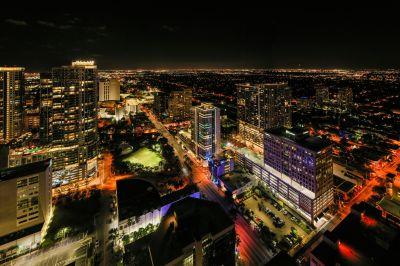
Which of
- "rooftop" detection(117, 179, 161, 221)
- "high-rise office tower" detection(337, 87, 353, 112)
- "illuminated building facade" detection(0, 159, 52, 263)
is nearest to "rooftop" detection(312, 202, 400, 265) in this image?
"rooftop" detection(117, 179, 161, 221)

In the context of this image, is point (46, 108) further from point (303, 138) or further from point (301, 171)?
point (301, 171)

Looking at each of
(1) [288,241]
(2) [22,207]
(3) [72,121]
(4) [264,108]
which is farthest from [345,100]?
(2) [22,207]

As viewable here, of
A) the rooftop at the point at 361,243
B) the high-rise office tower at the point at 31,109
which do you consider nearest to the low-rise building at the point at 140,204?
the rooftop at the point at 361,243

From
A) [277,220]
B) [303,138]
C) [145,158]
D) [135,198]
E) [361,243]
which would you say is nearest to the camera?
[361,243]

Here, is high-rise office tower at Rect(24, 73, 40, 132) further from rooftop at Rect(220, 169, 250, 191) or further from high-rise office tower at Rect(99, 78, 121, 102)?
rooftop at Rect(220, 169, 250, 191)

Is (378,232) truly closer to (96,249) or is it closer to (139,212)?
(139,212)

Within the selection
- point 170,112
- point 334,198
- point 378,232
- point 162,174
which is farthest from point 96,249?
point 170,112
